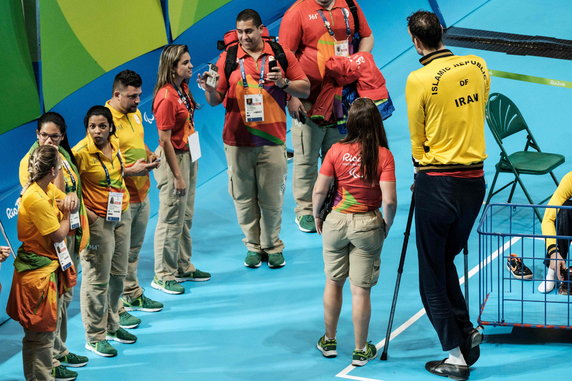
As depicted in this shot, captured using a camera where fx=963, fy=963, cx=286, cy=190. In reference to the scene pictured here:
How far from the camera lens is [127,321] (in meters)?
6.81

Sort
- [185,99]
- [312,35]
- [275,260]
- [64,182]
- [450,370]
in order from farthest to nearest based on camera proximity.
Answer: [312,35] → [275,260] → [185,99] → [450,370] → [64,182]

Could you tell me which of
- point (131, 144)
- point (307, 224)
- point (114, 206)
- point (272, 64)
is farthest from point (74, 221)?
point (307, 224)

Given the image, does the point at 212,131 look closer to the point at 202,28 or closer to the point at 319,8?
the point at 202,28

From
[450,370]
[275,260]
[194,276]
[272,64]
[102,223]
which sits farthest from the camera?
[275,260]

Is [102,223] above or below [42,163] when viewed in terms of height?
below

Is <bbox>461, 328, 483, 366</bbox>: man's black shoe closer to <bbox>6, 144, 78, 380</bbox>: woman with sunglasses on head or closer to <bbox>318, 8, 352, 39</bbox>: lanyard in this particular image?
<bbox>6, 144, 78, 380</bbox>: woman with sunglasses on head

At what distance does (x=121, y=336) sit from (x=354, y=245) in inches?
70.2

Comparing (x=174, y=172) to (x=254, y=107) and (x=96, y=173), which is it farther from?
(x=96, y=173)

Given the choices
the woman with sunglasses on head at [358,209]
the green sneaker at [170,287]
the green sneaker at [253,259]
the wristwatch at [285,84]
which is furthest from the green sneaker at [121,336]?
the wristwatch at [285,84]

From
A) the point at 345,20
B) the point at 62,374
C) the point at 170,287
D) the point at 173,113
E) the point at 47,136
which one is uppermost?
the point at 345,20

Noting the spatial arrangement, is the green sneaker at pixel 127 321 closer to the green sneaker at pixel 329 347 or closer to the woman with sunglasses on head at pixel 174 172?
the woman with sunglasses on head at pixel 174 172

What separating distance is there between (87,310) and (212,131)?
3.59m

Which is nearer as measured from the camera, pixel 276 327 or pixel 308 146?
pixel 276 327

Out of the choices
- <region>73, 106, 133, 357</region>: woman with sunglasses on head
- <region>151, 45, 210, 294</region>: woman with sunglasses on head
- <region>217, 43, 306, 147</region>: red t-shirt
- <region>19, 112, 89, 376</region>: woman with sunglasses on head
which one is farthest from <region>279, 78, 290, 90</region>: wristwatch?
<region>19, 112, 89, 376</region>: woman with sunglasses on head
